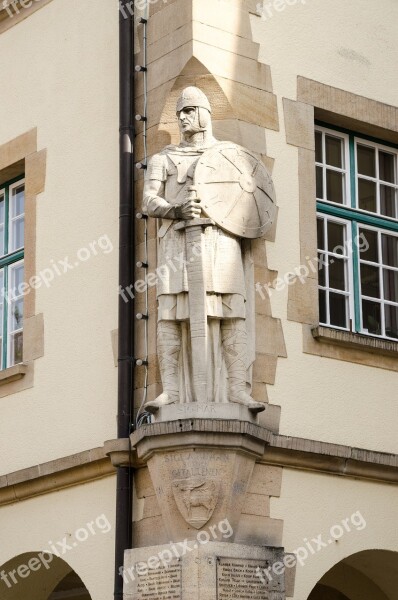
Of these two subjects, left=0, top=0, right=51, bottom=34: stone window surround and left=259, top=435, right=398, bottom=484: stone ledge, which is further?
left=0, top=0, right=51, bottom=34: stone window surround

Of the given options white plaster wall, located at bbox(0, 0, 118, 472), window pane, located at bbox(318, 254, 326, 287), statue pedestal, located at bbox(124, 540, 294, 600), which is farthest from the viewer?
window pane, located at bbox(318, 254, 326, 287)

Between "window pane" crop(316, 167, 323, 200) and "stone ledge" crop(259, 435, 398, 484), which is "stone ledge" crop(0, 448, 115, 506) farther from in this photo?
"window pane" crop(316, 167, 323, 200)

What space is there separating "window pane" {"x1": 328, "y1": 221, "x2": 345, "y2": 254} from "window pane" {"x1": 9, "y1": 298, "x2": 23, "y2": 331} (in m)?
2.72

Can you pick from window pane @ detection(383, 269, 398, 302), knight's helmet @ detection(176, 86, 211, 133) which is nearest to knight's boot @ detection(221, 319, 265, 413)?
knight's helmet @ detection(176, 86, 211, 133)

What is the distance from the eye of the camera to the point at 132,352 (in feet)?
37.5

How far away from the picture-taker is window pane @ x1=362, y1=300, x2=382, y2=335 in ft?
40.9

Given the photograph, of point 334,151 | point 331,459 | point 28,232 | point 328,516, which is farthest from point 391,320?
point 28,232

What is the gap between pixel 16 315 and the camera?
1345 cm

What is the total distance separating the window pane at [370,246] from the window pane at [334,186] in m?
0.33

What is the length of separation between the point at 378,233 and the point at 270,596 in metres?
3.46

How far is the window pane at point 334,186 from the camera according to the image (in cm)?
1264

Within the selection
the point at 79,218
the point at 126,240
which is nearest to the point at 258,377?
the point at 126,240

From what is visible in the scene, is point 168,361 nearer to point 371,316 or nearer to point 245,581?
point 245,581

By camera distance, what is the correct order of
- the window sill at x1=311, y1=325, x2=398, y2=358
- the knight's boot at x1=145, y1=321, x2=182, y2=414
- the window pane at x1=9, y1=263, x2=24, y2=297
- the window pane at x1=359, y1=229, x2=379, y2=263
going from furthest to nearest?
the window pane at x1=9, y1=263, x2=24, y2=297, the window pane at x1=359, y1=229, x2=379, y2=263, the window sill at x1=311, y1=325, x2=398, y2=358, the knight's boot at x1=145, y1=321, x2=182, y2=414
